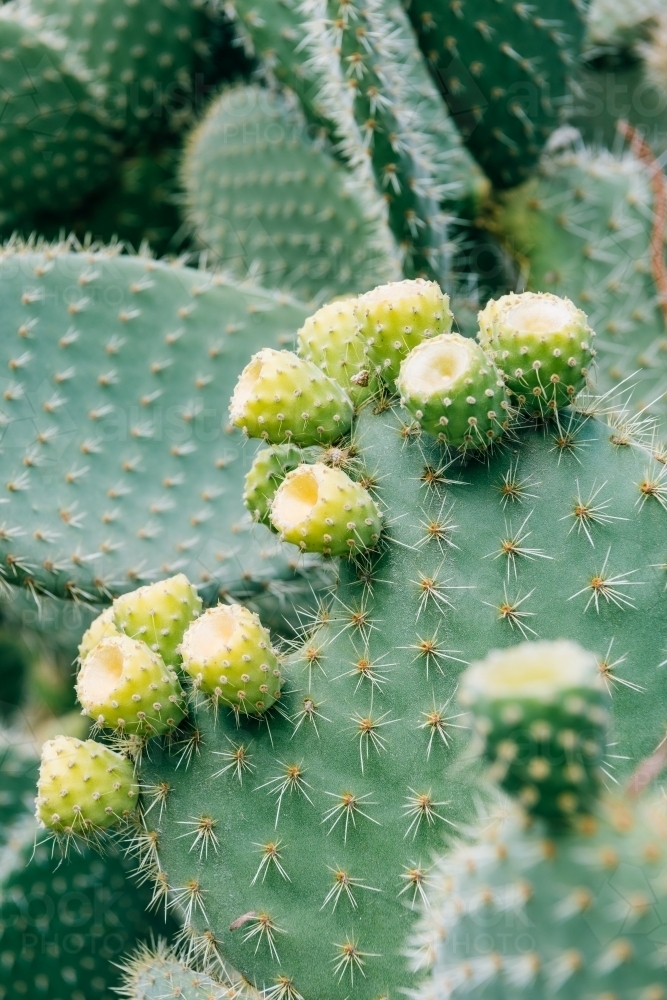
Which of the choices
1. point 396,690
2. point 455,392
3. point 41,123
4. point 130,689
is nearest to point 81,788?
point 130,689

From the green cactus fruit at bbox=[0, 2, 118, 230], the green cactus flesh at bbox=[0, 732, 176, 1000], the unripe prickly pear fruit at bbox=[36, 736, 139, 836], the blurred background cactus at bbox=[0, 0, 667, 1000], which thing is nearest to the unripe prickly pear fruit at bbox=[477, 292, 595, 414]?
the blurred background cactus at bbox=[0, 0, 667, 1000]

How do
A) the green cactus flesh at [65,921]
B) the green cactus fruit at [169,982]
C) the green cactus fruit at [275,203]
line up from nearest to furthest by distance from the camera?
the green cactus fruit at [169,982] < the green cactus flesh at [65,921] < the green cactus fruit at [275,203]

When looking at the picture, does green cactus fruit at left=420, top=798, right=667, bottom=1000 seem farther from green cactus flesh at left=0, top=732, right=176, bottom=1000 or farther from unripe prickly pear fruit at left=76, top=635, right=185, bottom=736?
green cactus flesh at left=0, top=732, right=176, bottom=1000

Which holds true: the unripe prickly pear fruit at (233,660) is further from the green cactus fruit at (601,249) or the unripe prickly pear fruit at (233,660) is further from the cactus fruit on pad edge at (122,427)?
the green cactus fruit at (601,249)

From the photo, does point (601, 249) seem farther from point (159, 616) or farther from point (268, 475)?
point (159, 616)

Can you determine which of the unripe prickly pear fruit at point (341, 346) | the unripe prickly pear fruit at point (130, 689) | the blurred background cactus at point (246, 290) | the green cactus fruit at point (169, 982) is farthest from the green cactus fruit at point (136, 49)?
the green cactus fruit at point (169, 982)

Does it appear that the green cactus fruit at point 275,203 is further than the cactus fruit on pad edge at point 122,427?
Yes
